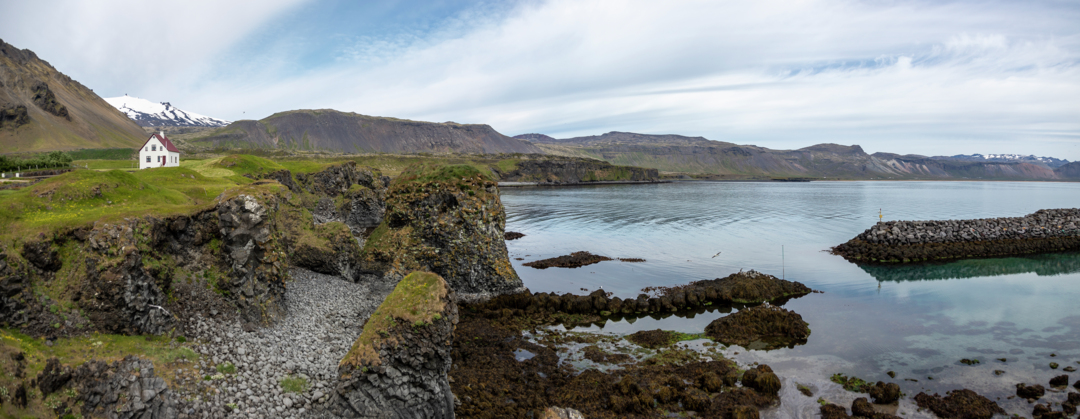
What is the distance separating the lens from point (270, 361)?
1421cm

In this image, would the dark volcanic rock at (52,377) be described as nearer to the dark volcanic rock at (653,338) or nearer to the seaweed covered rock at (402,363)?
the seaweed covered rock at (402,363)

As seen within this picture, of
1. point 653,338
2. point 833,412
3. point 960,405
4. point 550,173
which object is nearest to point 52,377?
point 653,338

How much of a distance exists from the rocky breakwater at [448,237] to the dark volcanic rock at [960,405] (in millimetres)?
18707

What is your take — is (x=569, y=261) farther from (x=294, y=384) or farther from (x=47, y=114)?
(x=47, y=114)

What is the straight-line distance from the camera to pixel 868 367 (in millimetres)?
18609

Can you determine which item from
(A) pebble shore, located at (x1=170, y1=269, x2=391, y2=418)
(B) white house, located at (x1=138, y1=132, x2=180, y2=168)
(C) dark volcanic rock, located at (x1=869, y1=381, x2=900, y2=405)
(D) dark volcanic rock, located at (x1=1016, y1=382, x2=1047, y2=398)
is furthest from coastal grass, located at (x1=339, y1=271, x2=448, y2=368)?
(B) white house, located at (x1=138, y1=132, x2=180, y2=168)

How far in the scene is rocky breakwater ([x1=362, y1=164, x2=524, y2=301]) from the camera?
26078mm

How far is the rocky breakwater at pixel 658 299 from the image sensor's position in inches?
991

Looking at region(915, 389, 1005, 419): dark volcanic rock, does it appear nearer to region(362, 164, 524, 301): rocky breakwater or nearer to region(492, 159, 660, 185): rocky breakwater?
region(362, 164, 524, 301): rocky breakwater

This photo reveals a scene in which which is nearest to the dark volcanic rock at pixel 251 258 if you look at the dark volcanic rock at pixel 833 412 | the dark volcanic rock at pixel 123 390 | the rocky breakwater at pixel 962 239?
the dark volcanic rock at pixel 123 390

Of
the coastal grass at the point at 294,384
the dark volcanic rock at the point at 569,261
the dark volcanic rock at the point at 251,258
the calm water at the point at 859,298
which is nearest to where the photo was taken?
the coastal grass at the point at 294,384

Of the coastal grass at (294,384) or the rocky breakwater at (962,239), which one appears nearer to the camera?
the coastal grass at (294,384)

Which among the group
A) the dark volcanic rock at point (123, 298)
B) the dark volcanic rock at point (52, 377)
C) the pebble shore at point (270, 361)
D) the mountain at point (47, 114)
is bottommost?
the pebble shore at point (270, 361)

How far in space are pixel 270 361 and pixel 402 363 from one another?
14.2ft
